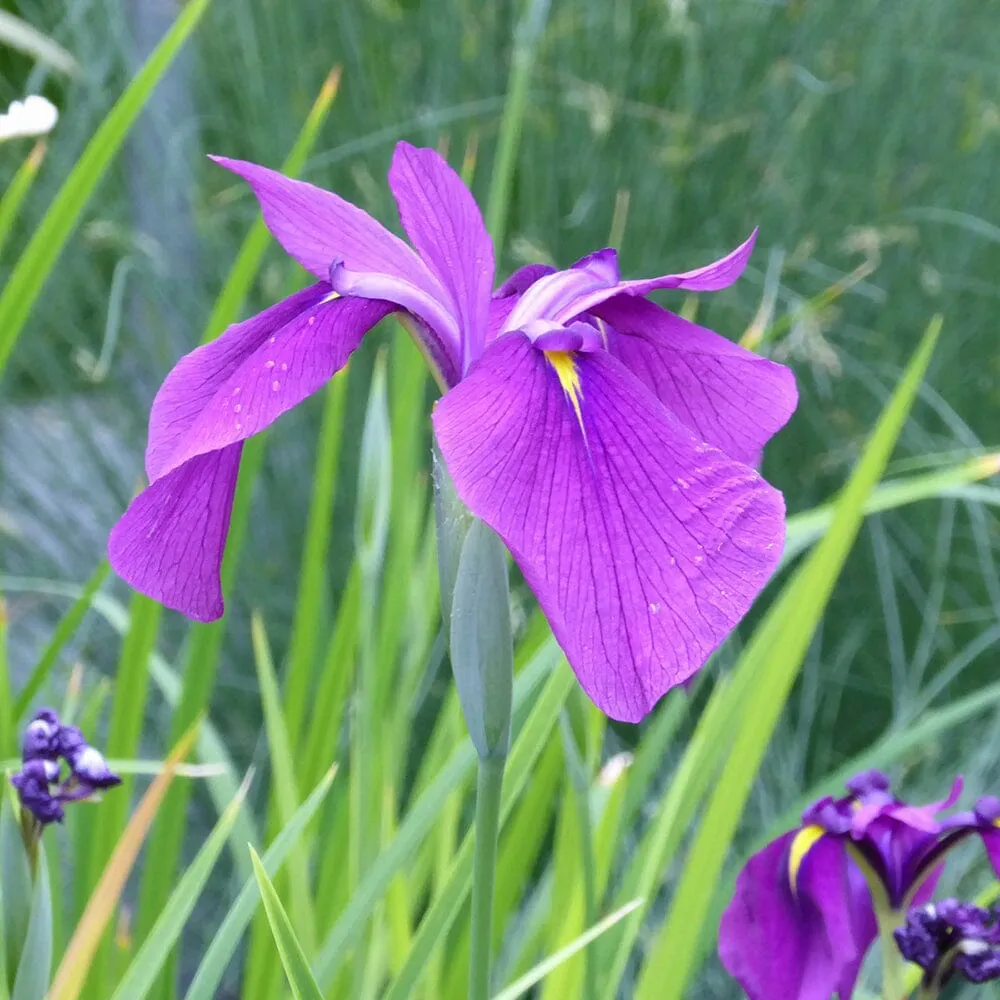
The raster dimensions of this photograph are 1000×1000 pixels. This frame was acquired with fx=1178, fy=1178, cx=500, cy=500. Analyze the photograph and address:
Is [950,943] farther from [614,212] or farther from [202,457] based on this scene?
[614,212]

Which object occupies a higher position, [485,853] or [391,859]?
[485,853]

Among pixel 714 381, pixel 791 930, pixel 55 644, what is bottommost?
pixel 791 930

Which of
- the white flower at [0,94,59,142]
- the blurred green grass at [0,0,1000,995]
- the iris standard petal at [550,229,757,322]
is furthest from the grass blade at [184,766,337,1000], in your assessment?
the blurred green grass at [0,0,1000,995]

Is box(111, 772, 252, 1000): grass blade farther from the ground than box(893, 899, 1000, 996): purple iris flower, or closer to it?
farther from the ground

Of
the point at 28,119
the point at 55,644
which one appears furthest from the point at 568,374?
the point at 55,644

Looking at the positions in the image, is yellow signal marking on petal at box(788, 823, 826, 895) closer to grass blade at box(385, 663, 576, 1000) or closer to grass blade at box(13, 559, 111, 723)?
grass blade at box(385, 663, 576, 1000)

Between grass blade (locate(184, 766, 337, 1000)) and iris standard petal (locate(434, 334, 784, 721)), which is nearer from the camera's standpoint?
iris standard petal (locate(434, 334, 784, 721))

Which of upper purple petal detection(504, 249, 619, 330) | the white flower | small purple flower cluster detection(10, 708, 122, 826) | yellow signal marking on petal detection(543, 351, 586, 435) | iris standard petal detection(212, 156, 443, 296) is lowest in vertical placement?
small purple flower cluster detection(10, 708, 122, 826)

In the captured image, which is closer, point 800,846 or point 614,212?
point 800,846
